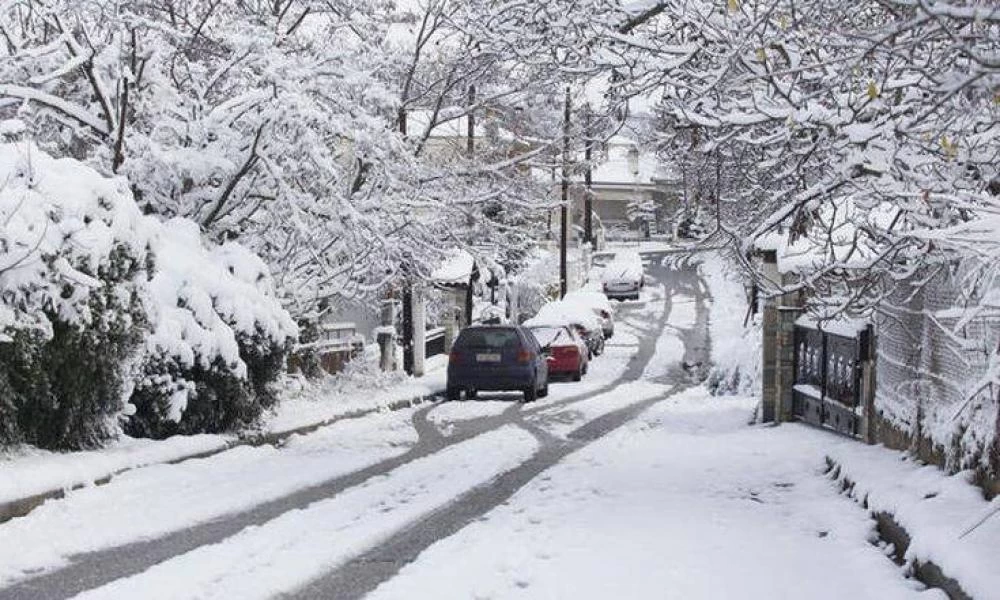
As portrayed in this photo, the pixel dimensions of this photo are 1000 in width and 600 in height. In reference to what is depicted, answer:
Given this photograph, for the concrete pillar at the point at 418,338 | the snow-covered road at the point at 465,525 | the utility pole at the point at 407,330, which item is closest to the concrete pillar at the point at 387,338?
the utility pole at the point at 407,330

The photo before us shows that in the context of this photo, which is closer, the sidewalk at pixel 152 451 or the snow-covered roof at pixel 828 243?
the sidewalk at pixel 152 451

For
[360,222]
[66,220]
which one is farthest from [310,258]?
[66,220]

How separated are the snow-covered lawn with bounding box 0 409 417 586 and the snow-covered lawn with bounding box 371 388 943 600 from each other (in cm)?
225

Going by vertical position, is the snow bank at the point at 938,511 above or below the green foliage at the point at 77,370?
below

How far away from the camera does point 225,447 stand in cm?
1421

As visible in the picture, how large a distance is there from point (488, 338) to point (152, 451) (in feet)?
42.7

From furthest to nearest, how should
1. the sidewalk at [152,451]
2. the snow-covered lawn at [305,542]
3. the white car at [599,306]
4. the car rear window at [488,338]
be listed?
the white car at [599,306] < the car rear window at [488,338] < the sidewalk at [152,451] < the snow-covered lawn at [305,542]

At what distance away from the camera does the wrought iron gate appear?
14229mm

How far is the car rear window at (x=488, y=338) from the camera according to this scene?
82.0 ft

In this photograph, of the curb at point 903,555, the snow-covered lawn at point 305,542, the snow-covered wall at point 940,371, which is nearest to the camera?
the curb at point 903,555

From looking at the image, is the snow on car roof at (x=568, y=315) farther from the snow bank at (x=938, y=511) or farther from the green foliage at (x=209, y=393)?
the snow bank at (x=938, y=511)

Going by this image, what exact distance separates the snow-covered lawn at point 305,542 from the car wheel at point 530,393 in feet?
35.6

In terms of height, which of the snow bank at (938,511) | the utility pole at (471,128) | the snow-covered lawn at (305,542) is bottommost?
the snow-covered lawn at (305,542)

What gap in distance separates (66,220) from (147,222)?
1.63m
